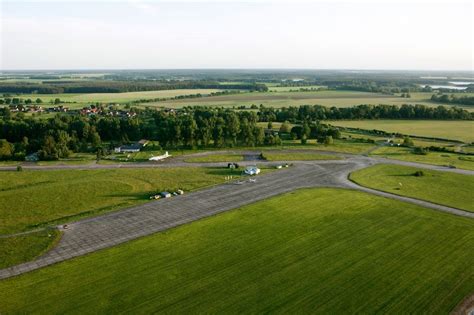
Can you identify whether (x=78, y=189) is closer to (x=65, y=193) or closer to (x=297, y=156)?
(x=65, y=193)

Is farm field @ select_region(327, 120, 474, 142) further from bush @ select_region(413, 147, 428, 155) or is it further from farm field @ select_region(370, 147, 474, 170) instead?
farm field @ select_region(370, 147, 474, 170)

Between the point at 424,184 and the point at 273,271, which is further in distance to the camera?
the point at 424,184

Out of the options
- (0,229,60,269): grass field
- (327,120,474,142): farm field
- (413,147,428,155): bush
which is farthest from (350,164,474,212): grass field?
(0,229,60,269): grass field

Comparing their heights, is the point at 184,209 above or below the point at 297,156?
below

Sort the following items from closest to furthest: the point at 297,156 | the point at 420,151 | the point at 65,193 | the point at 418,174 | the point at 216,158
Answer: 1. the point at 65,193
2. the point at 418,174
3. the point at 216,158
4. the point at 297,156
5. the point at 420,151

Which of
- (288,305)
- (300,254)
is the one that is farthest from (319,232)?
Result: (288,305)

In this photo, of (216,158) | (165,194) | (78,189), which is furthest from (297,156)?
(78,189)
